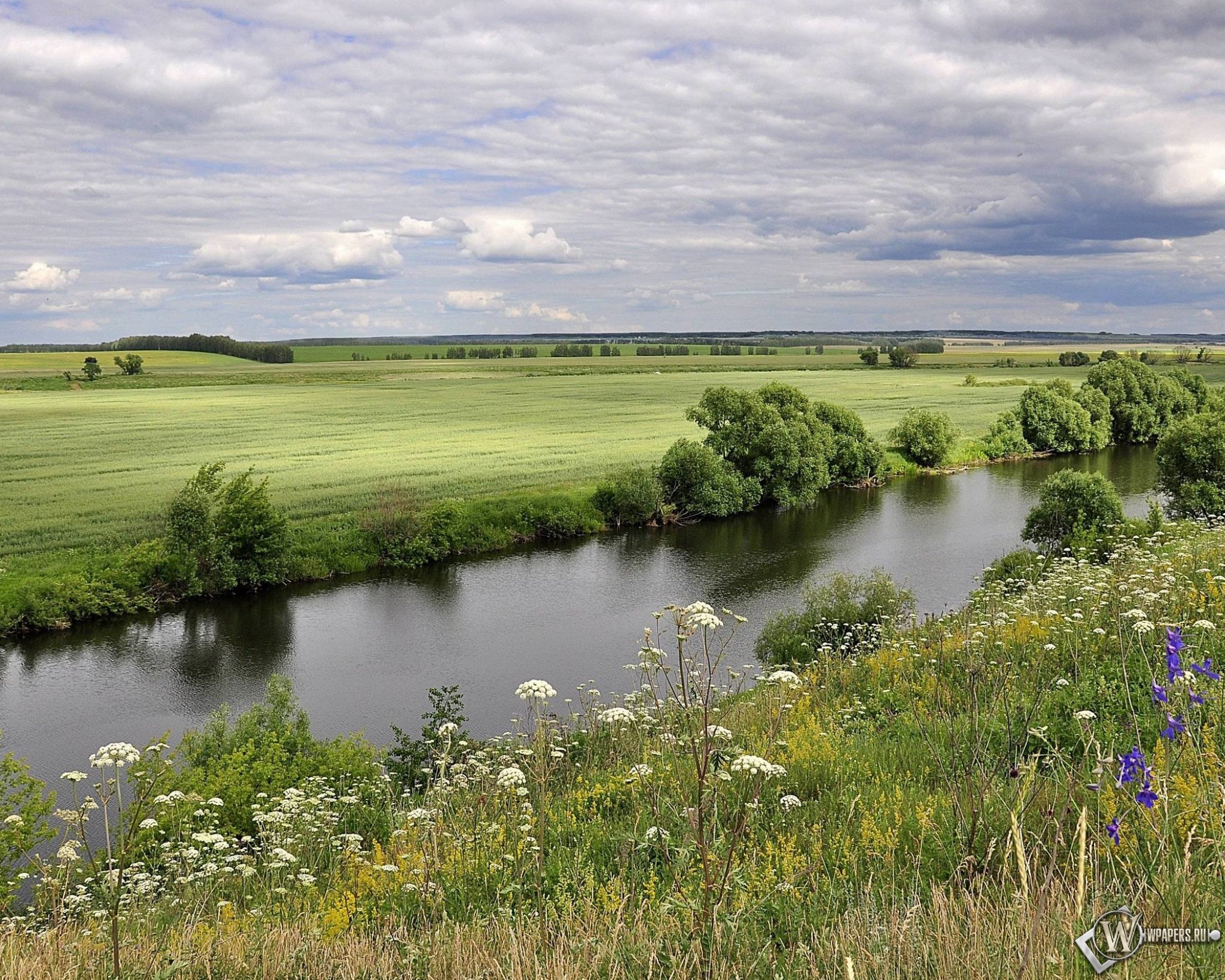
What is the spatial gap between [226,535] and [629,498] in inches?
619

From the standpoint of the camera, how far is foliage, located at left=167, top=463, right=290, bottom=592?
88.6 feet

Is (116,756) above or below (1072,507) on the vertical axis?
above

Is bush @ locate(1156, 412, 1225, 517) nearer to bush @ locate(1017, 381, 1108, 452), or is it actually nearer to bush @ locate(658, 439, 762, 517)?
bush @ locate(658, 439, 762, 517)

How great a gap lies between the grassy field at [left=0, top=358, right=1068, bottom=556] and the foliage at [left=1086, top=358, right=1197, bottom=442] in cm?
854

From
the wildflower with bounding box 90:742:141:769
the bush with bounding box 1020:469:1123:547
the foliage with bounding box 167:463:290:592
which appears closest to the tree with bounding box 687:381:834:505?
the bush with bounding box 1020:469:1123:547

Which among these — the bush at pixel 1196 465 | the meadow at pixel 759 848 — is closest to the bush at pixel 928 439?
the bush at pixel 1196 465

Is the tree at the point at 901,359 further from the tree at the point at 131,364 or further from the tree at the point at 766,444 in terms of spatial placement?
the tree at the point at 131,364

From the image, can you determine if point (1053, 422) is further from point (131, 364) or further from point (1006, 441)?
point (131, 364)

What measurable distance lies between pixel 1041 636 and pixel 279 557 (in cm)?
2362

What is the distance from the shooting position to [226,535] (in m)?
27.4

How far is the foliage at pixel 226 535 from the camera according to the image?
27.0 metres

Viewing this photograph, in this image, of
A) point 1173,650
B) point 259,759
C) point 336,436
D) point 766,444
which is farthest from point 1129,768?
point 336,436

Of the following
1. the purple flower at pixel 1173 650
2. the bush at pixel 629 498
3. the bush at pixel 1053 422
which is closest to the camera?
the purple flower at pixel 1173 650

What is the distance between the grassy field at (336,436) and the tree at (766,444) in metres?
6.26
